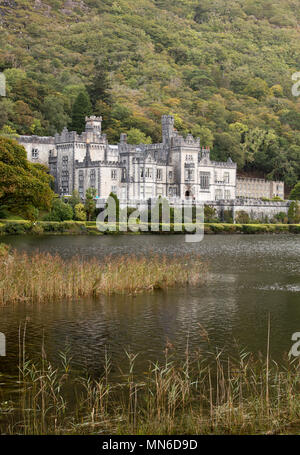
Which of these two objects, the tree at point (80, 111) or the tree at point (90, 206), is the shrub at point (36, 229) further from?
the tree at point (80, 111)

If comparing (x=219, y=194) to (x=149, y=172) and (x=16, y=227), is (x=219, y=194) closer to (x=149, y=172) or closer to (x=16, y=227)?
(x=149, y=172)

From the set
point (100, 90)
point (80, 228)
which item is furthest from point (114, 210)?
point (100, 90)

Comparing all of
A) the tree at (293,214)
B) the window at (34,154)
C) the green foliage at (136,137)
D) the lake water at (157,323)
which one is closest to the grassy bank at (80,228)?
the tree at (293,214)

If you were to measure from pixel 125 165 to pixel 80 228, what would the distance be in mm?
24992

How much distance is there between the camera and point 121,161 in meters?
104

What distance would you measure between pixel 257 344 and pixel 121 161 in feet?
281

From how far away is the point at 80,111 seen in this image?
126 metres

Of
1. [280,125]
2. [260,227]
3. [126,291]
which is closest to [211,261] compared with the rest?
[126,291]

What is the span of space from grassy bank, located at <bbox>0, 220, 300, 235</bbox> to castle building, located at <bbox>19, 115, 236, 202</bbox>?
11.9 meters

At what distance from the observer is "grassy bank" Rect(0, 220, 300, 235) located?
A: 74125 millimetres

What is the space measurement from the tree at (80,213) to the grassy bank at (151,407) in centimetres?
7054

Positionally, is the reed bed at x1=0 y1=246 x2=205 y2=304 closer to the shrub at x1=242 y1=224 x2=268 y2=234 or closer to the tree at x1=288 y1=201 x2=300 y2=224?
the shrub at x1=242 y1=224 x2=268 y2=234

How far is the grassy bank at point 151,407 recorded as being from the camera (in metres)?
12.9
